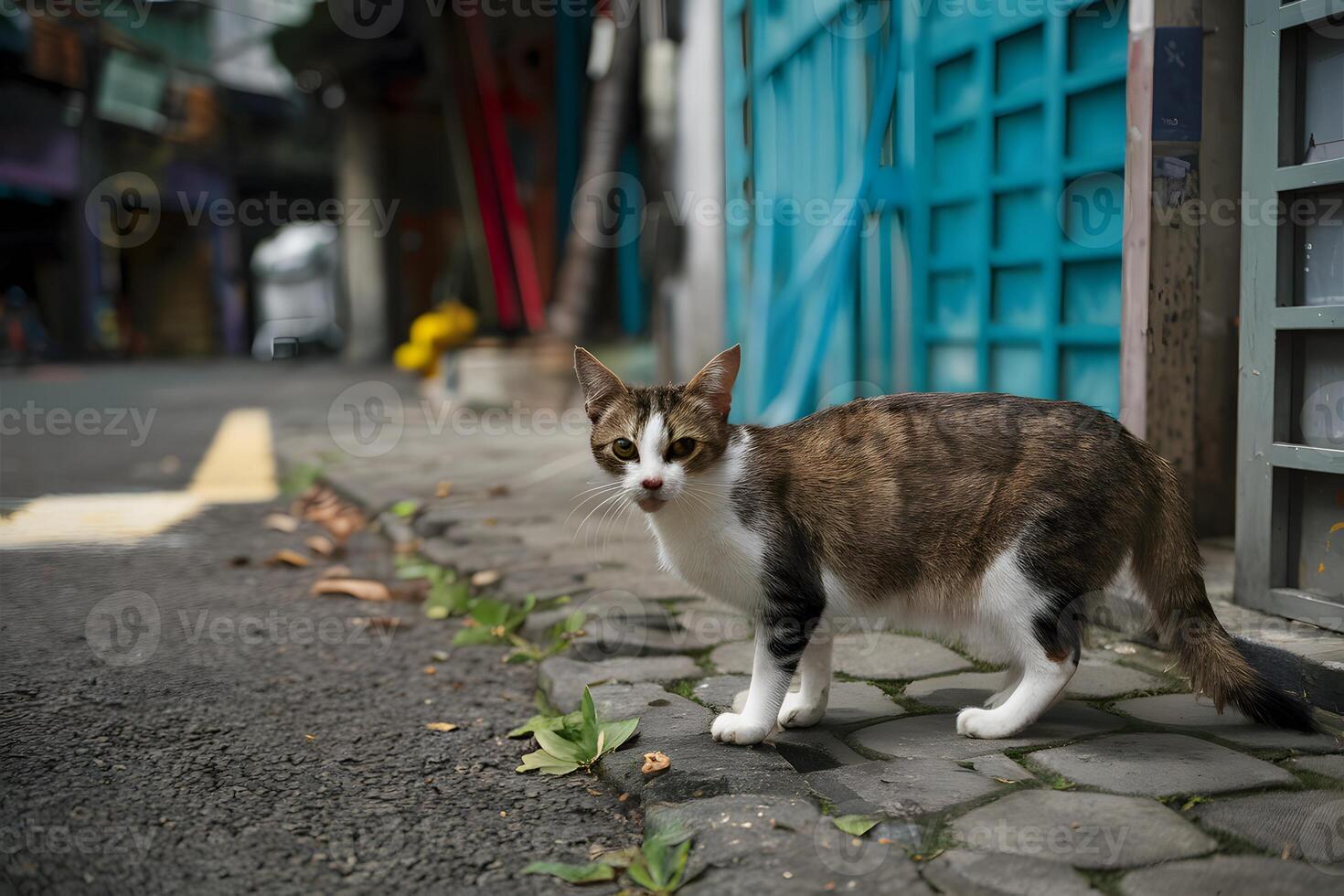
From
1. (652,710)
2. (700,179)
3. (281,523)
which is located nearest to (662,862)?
(652,710)

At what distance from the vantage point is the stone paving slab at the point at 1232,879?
5.29 feet

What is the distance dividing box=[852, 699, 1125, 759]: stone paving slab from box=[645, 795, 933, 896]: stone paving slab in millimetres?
407

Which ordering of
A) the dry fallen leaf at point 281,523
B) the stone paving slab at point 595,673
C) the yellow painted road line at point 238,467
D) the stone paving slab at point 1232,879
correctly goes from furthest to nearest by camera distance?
the yellow painted road line at point 238,467
the dry fallen leaf at point 281,523
the stone paving slab at point 595,673
the stone paving slab at point 1232,879

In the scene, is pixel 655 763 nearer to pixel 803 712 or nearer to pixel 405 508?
pixel 803 712

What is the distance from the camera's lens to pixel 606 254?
35.8 feet

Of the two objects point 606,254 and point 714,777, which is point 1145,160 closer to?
point 714,777

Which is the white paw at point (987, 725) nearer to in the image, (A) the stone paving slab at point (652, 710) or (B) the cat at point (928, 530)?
(B) the cat at point (928, 530)

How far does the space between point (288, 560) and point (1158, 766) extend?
3280mm

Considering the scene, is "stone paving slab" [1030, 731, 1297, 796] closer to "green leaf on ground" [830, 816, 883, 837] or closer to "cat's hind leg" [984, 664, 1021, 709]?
"cat's hind leg" [984, 664, 1021, 709]

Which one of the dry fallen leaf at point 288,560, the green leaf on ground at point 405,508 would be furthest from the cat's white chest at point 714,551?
the green leaf on ground at point 405,508

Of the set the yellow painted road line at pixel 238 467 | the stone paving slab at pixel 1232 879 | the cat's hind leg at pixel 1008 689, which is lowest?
the stone paving slab at pixel 1232 879

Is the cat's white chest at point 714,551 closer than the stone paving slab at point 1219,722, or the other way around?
the stone paving slab at point 1219,722

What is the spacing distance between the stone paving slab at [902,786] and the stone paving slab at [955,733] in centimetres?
7

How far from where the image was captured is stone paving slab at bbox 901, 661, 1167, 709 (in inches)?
102
